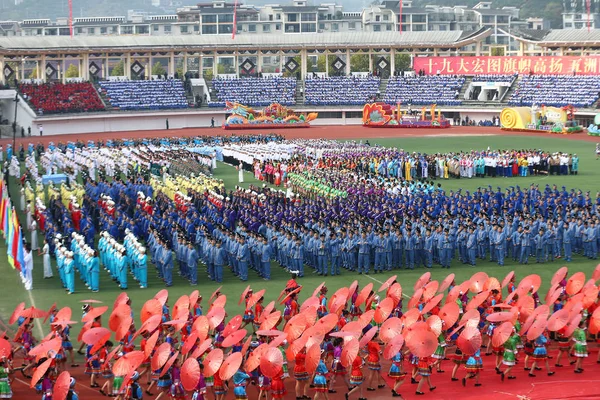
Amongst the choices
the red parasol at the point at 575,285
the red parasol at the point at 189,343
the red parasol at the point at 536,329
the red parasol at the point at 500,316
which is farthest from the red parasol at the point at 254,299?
the red parasol at the point at 575,285

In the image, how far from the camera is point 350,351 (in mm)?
14039

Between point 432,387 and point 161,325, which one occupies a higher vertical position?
point 161,325

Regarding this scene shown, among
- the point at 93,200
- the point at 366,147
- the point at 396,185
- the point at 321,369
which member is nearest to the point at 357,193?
the point at 396,185

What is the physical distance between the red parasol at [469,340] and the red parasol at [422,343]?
0.53 m

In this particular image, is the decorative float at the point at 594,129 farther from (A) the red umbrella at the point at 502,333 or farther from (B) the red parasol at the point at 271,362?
(B) the red parasol at the point at 271,362

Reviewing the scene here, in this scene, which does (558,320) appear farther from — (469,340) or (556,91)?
(556,91)

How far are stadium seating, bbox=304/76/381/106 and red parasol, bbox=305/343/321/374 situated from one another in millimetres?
56365

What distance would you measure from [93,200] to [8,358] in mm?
15910

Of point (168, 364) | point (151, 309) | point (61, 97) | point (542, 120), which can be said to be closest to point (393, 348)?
point (168, 364)

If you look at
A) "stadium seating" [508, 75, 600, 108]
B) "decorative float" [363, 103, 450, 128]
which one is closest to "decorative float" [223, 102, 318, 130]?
"decorative float" [363, 103, 450, 128]

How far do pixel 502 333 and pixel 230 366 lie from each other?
4581 millimetres

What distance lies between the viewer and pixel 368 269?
2353 centimetres

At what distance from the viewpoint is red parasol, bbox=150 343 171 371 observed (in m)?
13.7

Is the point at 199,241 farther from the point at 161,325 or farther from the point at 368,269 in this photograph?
the point at 161,325
